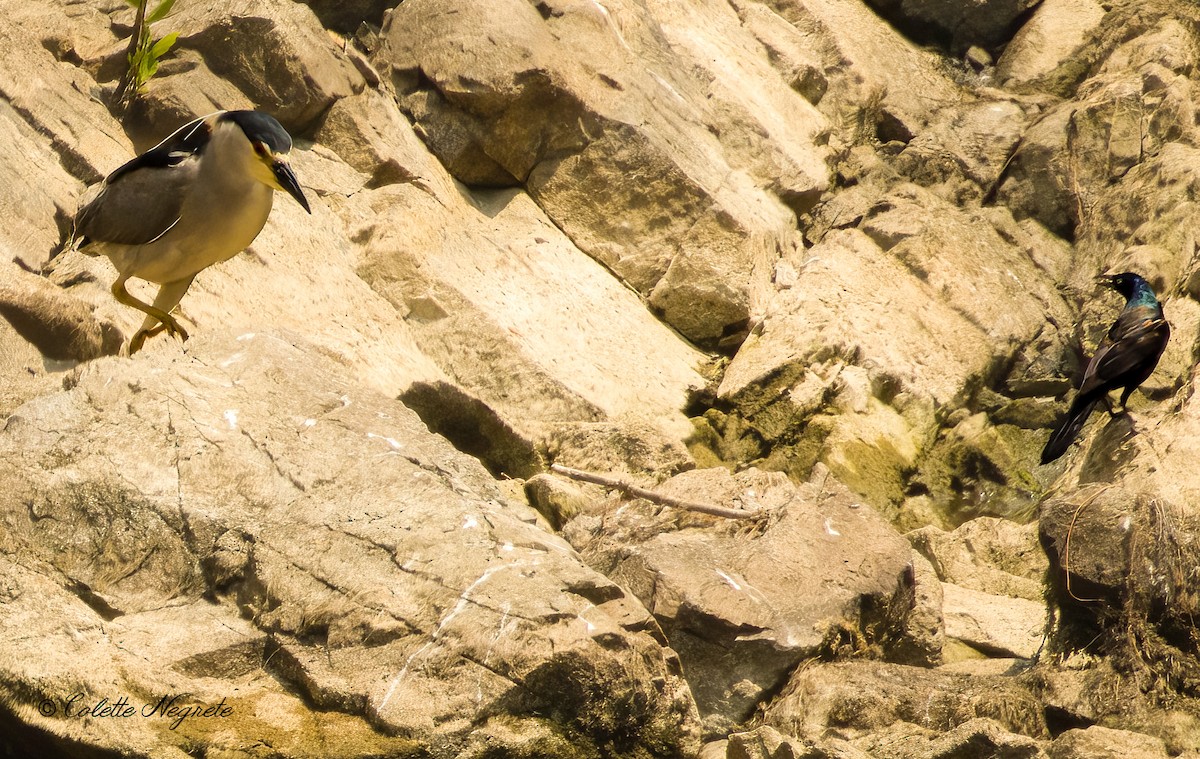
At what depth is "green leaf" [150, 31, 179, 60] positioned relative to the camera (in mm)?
7777

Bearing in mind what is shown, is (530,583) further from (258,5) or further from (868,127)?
(868,127)

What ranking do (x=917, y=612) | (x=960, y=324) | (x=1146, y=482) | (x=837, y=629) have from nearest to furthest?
(x=837, y=629) < (x=917, y=612) < (x=1146, y=482) < (x=960, y=324)

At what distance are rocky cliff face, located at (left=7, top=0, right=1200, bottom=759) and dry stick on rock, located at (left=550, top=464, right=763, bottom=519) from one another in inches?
2.4

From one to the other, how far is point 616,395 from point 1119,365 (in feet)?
9.75

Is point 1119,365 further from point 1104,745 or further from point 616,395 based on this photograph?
point 1104,745

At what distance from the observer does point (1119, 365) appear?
25.1 ft

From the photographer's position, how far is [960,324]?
9297 mm

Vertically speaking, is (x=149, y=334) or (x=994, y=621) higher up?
(x=994, y=621)

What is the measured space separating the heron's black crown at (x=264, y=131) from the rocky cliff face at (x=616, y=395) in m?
0.91

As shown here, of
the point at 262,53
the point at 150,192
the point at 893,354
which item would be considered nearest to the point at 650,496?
the point at 150,192

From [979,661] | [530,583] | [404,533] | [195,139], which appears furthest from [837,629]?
[195,139]

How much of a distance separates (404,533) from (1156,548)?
10.8ft

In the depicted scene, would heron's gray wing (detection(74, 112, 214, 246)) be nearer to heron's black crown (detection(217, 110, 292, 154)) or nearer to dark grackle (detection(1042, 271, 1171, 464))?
heron's black crown (detection(217, 110, 292, 154))

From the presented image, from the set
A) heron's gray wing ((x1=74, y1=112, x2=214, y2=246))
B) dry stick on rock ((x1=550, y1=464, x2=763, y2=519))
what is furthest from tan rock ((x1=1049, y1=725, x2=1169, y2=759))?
heron's gray wing ((x1=74, y1=112, x2=214, y2=246))
